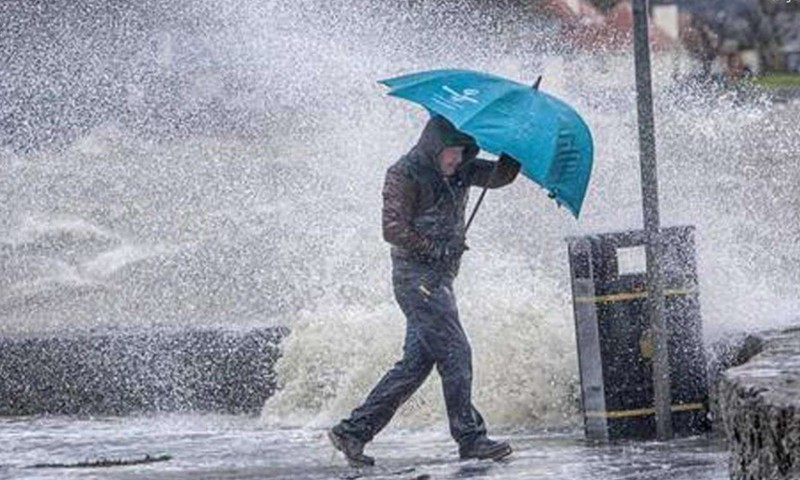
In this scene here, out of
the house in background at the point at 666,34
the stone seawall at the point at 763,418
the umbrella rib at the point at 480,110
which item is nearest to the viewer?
the stone seawall at the point at 763,418

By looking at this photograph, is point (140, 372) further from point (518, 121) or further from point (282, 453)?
point (518, 121)

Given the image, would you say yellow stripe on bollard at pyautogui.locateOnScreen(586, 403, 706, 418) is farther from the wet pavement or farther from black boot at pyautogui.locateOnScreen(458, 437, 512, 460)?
black boot at pyautogui.locateOnScreen(458, 437, 512, 460)

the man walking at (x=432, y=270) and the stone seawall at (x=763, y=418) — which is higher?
the man walking at (x=432, y=270)

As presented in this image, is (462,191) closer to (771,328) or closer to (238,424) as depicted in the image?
(771,328)

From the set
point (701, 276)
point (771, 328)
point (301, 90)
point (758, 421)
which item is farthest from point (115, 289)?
point (758, 421)

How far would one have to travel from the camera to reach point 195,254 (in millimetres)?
18453

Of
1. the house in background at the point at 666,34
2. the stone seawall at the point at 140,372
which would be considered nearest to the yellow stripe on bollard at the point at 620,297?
the stone seawall at the point at 140,372

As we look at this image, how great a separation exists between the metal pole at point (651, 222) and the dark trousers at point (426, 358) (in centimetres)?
78

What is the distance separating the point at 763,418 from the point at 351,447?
13.3 ft

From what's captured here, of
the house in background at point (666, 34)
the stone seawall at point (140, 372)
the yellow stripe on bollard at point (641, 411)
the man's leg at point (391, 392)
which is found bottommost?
the yellow stripe on bollard at point (641, 411)

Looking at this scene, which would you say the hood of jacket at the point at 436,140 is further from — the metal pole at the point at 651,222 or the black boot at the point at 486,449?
the black boot at the point at 486,449

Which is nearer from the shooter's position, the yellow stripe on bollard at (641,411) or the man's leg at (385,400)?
the man's leg at (385,400)

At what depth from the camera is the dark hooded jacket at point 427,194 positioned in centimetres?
963

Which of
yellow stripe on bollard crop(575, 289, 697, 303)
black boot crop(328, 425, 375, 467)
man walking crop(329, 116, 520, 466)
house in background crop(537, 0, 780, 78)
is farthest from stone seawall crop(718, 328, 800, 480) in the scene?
house in background crop(537, 0, 780, 78)
